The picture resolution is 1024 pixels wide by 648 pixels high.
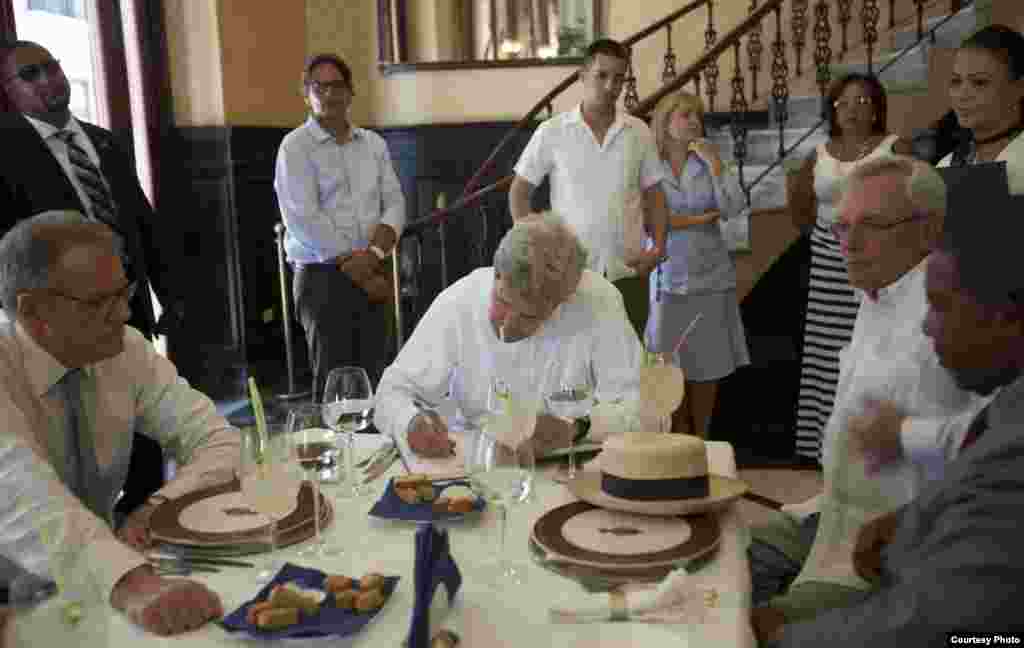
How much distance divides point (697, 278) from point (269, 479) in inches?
103

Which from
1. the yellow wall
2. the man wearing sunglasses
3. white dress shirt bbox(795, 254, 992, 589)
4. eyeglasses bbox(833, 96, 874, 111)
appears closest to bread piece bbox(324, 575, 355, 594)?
white dress shirt bbox(795, 254, 992, 589)

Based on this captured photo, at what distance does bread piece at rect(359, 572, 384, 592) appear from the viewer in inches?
47.6

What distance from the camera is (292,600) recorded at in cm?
117

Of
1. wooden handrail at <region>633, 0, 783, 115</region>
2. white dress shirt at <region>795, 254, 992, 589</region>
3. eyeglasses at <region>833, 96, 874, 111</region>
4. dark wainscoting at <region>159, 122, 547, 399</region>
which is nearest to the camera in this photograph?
white dress shirt at <region>795, 254, 992, 589</region>

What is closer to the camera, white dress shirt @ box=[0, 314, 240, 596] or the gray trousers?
white dress shirt @ box=[0, 314, 240, 596]

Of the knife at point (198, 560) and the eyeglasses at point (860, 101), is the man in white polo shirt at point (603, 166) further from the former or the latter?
the knife at point (198, 560)

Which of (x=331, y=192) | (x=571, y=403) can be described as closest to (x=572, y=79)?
(x=331, y=192)

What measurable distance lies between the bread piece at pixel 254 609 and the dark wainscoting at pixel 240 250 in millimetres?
3155

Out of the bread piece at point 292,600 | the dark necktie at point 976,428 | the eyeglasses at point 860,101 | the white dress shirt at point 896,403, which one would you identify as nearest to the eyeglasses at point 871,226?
the white dress shirt at point 896,403

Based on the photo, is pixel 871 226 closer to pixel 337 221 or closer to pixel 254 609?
pixel 254 609

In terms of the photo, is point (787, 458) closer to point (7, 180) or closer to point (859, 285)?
point (859, 285)

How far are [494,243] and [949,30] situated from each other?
8.18ft

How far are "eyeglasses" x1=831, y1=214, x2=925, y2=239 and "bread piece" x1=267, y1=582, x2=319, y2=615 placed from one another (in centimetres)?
97

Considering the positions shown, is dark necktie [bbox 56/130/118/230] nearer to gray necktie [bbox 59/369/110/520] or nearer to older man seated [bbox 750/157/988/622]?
gray necktie [bbox 59/369/110/520]
